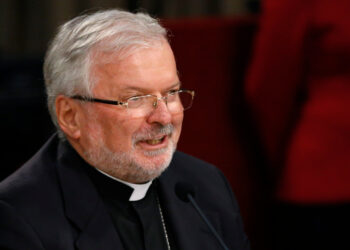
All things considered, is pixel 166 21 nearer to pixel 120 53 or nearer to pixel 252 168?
pixel 252 168

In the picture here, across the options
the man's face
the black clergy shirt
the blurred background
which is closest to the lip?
the man's face

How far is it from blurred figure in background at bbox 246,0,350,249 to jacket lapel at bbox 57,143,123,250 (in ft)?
3.82

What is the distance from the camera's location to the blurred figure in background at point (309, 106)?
9.07ft

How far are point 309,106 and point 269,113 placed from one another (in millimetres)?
284

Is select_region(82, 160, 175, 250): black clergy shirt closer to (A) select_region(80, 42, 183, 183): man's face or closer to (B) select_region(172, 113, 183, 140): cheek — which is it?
(A) select_region(80, 42, 183, 183): man's face

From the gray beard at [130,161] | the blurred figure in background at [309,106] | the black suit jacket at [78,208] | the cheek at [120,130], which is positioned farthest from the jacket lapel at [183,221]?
the blurred figure in background at [309,106]

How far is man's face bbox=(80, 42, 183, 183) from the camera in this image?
72.9 inches

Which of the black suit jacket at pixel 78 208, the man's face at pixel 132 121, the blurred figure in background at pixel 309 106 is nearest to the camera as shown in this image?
the black suit jacket at pixel 78 208

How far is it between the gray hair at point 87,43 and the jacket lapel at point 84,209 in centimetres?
20

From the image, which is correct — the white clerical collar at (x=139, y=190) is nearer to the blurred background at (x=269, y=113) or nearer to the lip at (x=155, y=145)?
the lip at (x=155, y=145)

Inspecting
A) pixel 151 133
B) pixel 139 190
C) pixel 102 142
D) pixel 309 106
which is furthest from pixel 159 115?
pixel 309 106

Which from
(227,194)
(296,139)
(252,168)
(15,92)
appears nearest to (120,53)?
(227,194)

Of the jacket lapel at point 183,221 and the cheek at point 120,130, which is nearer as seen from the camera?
the cheek at point 120,130

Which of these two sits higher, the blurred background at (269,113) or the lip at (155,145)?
the lip at (155,145)
